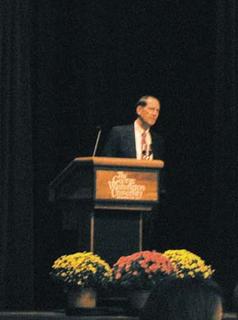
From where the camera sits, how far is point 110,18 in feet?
22.6

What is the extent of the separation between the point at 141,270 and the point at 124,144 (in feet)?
3.03

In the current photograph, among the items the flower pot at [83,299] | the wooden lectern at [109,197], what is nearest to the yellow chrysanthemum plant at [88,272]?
the flower pot at [83,299]

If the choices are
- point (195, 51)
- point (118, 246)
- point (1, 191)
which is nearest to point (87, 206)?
point (118, 246)

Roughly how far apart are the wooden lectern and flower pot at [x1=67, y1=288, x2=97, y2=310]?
10.4 inches

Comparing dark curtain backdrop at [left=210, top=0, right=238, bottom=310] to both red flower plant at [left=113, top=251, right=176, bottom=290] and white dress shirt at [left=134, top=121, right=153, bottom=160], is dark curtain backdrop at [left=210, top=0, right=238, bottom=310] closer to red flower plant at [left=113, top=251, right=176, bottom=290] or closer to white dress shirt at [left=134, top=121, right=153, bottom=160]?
white dress shirt at [left=134, top=121, right=153, bottom=160]

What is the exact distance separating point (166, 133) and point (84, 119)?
750mm

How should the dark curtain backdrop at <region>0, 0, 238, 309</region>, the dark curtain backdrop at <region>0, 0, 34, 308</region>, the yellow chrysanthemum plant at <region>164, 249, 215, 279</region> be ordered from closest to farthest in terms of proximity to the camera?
the yellow chrysanthemum plant at <region>164, 249, 215, 279</region>
the dark curtain backdrop at <region>0, 0, 34, 308</region>
the dark curtain backdrop at <region>0, 0, 238, 309</region>

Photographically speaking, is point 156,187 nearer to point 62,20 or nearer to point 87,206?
point 87,206

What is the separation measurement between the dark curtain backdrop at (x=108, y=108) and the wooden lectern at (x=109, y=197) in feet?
4.49

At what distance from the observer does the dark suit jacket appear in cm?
529

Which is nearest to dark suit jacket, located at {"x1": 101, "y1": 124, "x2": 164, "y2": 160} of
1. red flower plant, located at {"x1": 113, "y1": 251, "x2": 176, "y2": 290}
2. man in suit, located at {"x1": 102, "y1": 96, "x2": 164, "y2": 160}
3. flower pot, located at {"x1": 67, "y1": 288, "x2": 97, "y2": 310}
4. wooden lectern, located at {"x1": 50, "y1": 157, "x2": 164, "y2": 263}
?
man in suit, located at {"x1": 102, "y1": 96, "x2": 164, "y2": 160}

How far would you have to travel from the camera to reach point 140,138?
5281 mm

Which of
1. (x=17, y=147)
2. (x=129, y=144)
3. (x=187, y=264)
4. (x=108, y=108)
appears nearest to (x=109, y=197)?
(x=129, y=144)

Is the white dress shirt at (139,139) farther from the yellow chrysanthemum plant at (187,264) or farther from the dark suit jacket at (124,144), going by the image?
the yellow chrysanthemum plant at (187,264)
